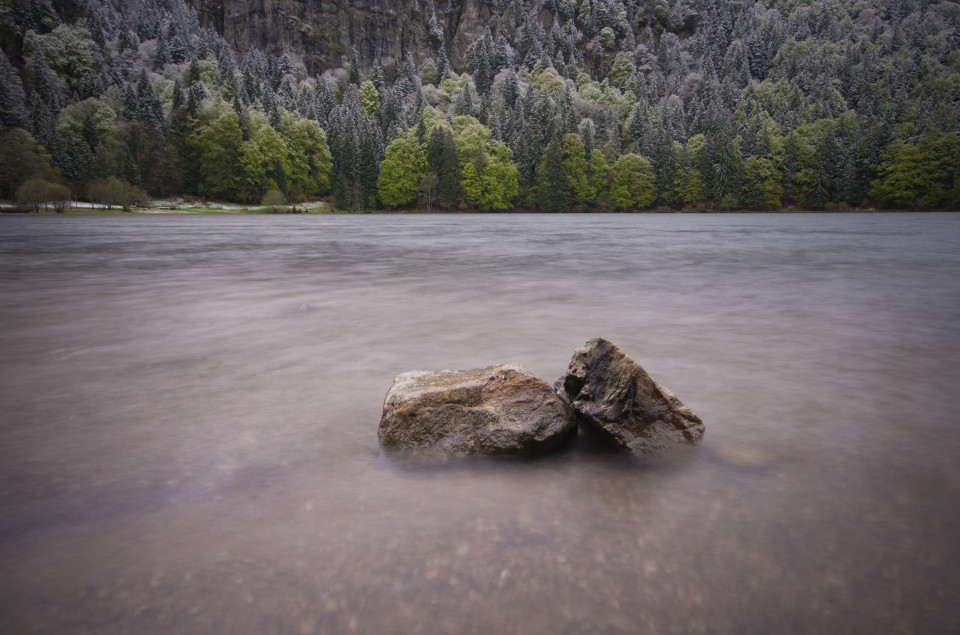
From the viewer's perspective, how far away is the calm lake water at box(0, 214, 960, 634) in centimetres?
236

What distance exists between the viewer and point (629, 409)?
3.87 meters

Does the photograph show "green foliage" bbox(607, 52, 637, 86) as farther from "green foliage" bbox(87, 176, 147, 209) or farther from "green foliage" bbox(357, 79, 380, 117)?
"green foliage" bbox(87, 176, 147, 209)

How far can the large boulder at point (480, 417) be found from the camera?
3797mm

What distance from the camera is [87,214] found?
65438 millimetres

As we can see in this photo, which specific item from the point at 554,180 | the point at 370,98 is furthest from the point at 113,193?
the point at 370,98

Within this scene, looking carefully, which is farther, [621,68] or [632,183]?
[621,68]

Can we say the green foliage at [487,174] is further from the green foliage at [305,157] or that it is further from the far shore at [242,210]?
the green foliage at [305,157]

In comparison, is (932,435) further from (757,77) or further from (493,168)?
(757,77)

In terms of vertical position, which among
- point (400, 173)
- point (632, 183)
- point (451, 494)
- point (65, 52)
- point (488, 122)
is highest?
point (65, 52)

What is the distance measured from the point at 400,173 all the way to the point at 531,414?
94.6 m

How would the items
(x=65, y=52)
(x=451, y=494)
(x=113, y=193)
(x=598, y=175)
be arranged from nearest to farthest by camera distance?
1. (x=451, y=494)
2. (x=113, y=193)
3. (x=598, y=175)
4. (x=65, y=52)

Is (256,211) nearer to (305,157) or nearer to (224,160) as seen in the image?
(224,160)

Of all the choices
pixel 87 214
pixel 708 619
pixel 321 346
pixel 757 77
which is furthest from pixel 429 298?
pixel 757 77

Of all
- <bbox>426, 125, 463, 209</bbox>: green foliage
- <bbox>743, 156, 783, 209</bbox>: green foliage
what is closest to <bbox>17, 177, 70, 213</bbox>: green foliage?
<bbox>426, 125, 463, 209</bbox>: green foliage
